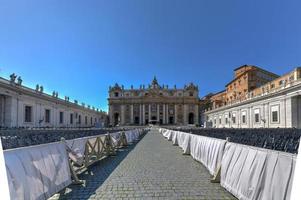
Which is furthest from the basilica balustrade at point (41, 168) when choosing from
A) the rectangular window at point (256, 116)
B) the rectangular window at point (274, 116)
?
the rectangular window at point (256, 116)

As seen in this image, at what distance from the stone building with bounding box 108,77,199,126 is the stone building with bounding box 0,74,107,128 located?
53067 millimetres

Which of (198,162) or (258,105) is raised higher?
(258,105)

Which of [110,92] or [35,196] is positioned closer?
[35,196]

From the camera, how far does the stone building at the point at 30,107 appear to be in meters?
31.2

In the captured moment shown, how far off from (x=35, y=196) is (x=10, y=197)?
0.76m

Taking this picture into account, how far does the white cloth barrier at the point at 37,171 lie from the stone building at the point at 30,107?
2778 centimetres

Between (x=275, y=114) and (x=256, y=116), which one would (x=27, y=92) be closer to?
(x=275, y=114)

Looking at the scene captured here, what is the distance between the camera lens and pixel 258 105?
3791 cm

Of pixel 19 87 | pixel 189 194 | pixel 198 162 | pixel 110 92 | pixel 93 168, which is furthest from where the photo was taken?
pixel 110 92

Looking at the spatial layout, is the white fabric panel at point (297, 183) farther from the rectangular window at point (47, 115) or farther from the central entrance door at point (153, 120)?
the central entrance door at point (153, 120)

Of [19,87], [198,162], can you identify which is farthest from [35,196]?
[19,87]

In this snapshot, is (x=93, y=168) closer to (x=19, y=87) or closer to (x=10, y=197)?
(x=10, y=197)

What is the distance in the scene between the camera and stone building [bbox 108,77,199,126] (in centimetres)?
10881

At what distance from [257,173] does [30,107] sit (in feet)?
128
